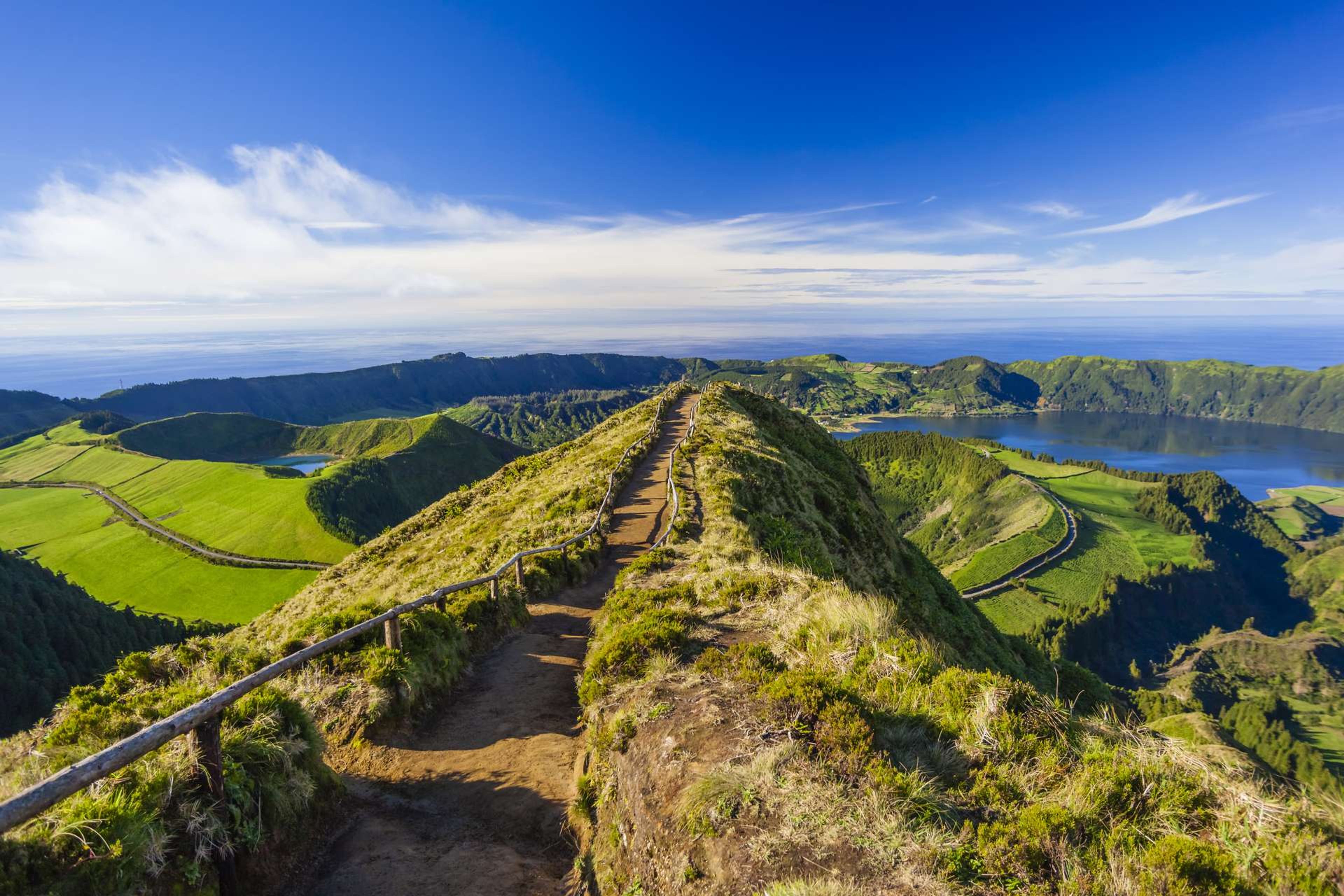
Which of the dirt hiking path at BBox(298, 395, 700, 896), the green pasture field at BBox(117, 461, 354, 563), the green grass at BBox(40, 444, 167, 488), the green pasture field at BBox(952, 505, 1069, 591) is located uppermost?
the dirt hiking path at BBox(298, 395, 700, 896)

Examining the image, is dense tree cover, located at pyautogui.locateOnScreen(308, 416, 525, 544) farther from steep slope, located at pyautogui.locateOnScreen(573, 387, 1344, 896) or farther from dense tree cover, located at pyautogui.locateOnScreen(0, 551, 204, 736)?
steep slope, located at pyautogui.locateOnScreen(573, 387, 1344, 896)

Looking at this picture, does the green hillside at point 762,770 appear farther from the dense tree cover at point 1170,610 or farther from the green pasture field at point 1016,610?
the green pasture field at point 1016,610

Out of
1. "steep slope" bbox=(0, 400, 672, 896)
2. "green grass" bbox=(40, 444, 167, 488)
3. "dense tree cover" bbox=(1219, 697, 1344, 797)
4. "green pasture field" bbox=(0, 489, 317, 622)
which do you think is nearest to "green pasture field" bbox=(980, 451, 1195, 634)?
"dense tree cover" bbox=(1219, 697, 1344, 797)

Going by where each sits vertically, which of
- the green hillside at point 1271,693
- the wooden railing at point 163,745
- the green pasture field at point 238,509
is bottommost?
the green hillside at point 1271,693

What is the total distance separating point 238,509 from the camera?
13750 centimetres

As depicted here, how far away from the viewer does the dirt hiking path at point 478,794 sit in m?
6.55

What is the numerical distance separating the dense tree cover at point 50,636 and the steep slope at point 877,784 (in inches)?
3933

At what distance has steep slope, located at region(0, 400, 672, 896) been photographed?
180 inches

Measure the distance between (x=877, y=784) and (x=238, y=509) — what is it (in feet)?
570

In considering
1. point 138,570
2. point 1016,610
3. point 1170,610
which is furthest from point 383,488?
point 1170,610

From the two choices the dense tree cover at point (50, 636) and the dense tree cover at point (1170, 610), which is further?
the dense tree cover at point (1170, 610)

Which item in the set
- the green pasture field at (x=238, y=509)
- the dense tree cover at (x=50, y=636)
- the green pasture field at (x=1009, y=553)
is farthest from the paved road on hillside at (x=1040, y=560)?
the dense tree cover at (x=50, y=636)

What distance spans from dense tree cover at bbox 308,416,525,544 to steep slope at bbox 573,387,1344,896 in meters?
114

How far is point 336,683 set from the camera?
9.65 m
